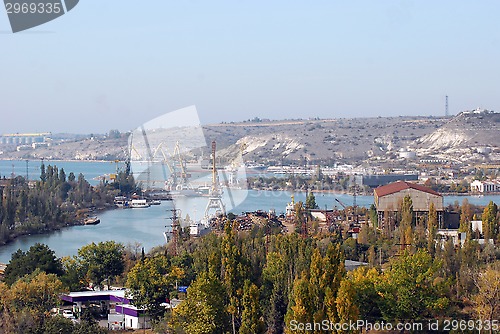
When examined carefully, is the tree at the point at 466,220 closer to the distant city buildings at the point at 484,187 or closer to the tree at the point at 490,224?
the tree at the point at 490,224

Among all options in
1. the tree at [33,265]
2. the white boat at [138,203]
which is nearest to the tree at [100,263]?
the tree at [33,265]

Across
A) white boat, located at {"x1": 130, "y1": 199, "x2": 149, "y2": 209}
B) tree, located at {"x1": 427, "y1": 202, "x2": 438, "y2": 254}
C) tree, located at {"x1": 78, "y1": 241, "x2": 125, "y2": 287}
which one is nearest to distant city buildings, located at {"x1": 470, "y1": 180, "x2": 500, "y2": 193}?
white boat, located at {"x1": 130, "y1": 199, "x2": 149, "y2": 209}

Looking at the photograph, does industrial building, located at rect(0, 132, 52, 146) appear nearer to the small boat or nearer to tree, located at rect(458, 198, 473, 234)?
the small boat

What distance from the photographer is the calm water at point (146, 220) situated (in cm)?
987

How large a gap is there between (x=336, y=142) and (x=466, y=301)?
955 inches

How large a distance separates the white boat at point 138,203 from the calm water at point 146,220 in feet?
0.78

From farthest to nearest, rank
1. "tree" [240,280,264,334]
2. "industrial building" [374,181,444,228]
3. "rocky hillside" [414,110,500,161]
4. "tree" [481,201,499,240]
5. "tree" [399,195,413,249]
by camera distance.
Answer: "rocky hillside" [414,110,500,161] < "industrial building" [374,181,444,228] < "tree" [481,201,499,240] < "tree" [399,195,413,249] < "tree" [240,280,264,334]

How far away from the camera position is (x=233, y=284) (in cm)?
427

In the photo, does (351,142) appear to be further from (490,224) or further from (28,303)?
(28,303)

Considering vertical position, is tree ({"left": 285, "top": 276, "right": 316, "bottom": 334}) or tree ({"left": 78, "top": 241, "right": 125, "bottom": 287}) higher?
tree ({"left": 285, "top": 276, "right": 316, "bottom": 334})

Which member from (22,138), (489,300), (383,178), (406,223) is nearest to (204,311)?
(489,300)

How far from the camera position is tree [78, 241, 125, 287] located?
18.9 ft

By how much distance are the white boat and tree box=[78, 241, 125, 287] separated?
946cm

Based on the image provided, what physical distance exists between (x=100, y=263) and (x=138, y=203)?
9857mm
